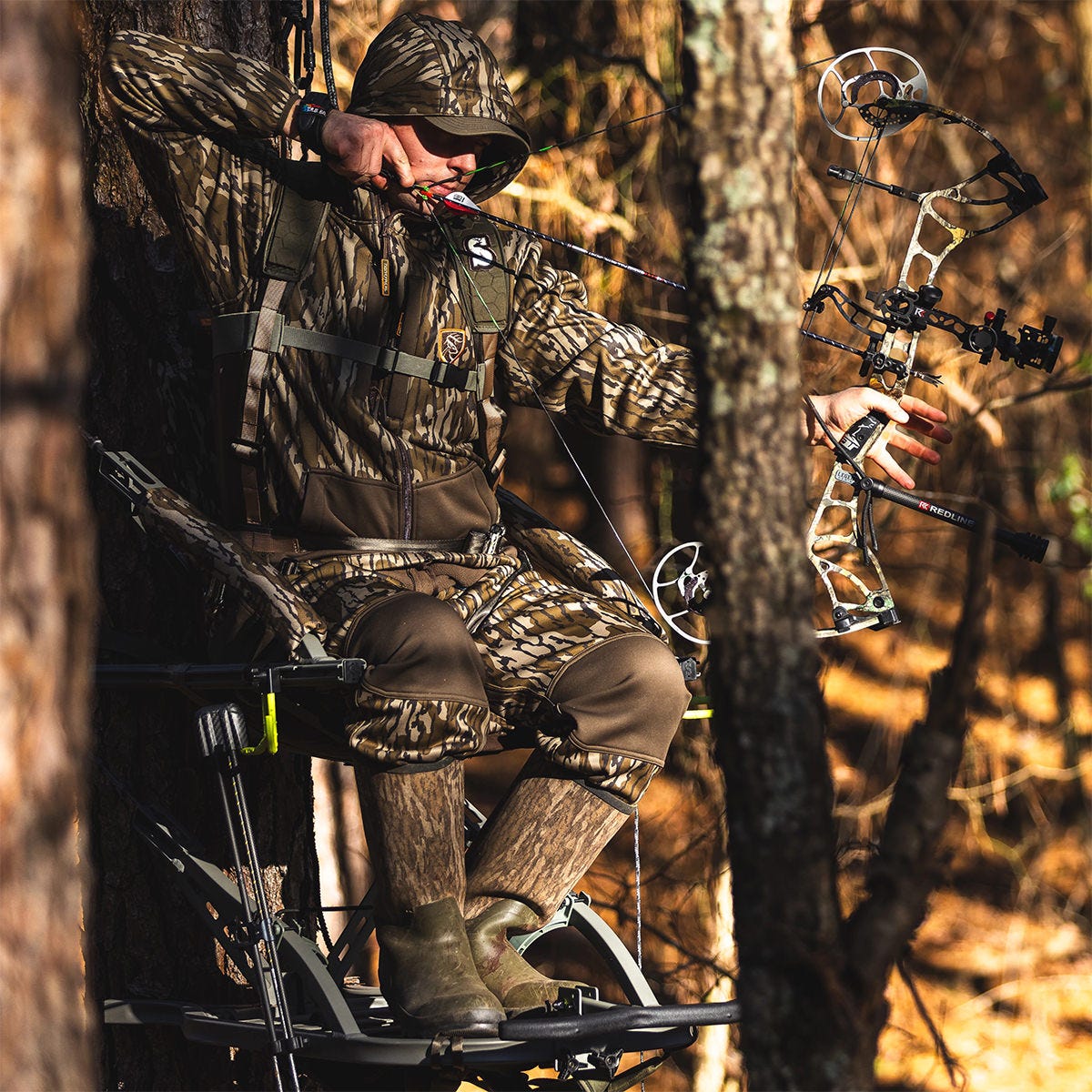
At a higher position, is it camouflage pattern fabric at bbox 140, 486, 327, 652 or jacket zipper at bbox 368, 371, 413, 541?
jacket zipper at bbox 368, 371, 413, 541

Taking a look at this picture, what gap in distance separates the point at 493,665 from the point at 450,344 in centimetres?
76

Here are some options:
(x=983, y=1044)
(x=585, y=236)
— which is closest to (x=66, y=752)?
(x=585, y=236)

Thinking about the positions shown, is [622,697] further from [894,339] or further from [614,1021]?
[894,339]

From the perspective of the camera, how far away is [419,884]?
299 centimetres

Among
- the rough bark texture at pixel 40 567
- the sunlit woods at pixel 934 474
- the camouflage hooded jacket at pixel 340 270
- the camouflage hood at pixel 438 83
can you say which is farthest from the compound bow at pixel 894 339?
the sunlit woods at pixel 934 474

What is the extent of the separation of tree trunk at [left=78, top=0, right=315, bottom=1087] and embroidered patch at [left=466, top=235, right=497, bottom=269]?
68 centimetres

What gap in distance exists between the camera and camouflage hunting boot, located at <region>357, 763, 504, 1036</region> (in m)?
2.93

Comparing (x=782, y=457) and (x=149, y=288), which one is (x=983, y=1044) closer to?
(x=149, y=288)

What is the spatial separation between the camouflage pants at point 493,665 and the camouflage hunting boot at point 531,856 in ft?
0.20

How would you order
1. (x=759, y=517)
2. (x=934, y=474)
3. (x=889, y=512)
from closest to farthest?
(x=759, y=517) → (x=889, y=512) → (x=934, y=474)

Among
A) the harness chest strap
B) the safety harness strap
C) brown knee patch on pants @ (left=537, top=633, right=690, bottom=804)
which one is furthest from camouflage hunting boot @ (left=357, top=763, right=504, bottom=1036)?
the safety harness strap

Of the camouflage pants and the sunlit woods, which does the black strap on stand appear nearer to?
the camouflage pants

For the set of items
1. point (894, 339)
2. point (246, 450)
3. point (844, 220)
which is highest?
point (844, 220)

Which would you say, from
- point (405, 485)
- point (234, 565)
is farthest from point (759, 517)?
point (405, 485)
